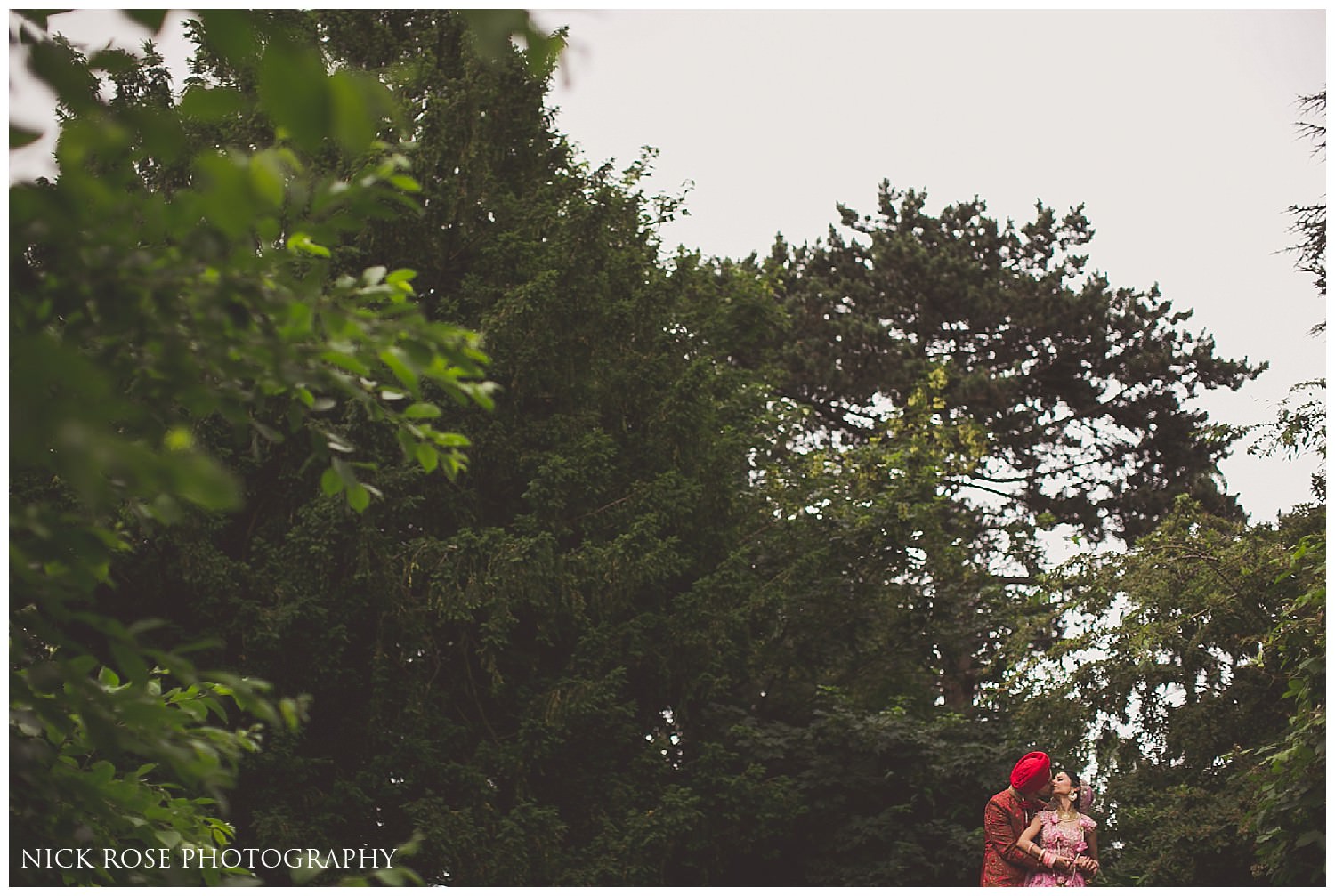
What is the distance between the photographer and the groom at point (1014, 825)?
5.25 m

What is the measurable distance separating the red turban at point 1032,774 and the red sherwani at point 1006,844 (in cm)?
6

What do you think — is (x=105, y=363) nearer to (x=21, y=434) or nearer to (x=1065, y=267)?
(x=21, y=434)

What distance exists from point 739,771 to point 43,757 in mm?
8622

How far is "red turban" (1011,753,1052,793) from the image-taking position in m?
5.31

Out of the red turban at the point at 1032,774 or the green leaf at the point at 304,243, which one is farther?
the red turban at the point at 1032,774

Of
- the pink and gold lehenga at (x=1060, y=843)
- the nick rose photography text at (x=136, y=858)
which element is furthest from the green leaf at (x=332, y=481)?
the pink and gold lehenga at (x=1060, y=843)

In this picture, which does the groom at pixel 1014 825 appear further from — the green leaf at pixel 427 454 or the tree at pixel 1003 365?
the tree at pixel 1003 365

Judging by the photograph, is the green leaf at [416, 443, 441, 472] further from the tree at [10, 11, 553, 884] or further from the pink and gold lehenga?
the pink and gold lehenga

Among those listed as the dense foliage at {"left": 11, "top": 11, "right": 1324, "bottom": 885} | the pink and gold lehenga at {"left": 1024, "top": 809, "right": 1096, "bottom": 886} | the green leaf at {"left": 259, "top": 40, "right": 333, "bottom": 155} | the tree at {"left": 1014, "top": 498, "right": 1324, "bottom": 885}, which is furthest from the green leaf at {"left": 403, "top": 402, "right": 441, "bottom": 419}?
the tree at {"left": 1014, "top": 498, "right": 1324, "bottom": 885}

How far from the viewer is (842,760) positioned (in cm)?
1045

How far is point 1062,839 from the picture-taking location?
5246mm

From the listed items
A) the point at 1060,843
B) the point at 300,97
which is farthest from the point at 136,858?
the point at 1060,843

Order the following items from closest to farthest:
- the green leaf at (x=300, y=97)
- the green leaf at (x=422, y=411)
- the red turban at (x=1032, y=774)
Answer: the green leaf at (x=300, y=97) < the green leaf at (x=422, y=411) < the red turban at (x=1032, y=774)

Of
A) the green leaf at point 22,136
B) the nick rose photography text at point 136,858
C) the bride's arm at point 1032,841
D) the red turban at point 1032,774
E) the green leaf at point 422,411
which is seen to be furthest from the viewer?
the red turban at point 1032,774
